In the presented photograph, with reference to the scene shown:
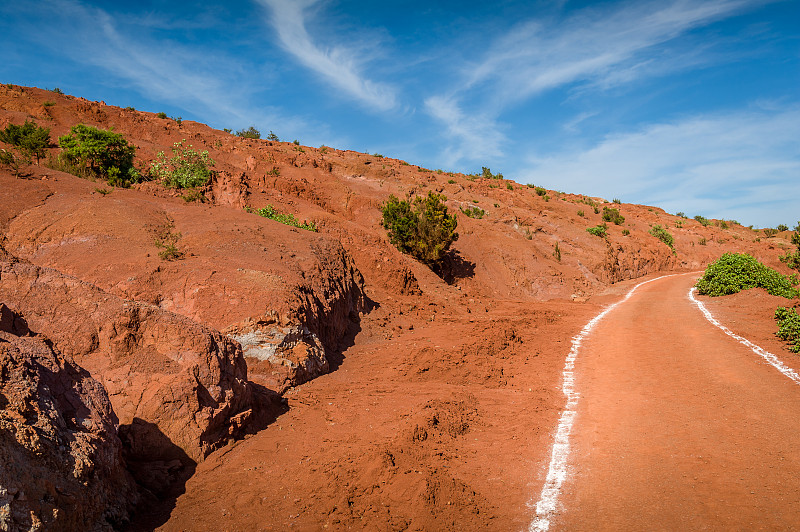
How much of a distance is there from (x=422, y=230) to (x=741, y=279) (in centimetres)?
1332

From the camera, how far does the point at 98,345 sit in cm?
528

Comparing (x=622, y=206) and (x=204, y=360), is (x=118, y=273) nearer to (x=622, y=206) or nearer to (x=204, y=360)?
(x=204, y=360)

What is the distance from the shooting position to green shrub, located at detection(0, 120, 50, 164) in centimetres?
1622

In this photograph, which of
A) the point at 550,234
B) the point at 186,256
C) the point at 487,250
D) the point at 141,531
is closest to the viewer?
the point at 141,531

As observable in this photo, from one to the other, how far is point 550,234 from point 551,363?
21968 mm

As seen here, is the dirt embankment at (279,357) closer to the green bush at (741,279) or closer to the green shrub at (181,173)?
the green shrub at (181,173)

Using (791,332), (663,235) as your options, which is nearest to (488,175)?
(663,235)

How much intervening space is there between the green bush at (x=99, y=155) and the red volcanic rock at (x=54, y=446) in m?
13.9

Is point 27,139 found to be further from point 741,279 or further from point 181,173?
point 741,279

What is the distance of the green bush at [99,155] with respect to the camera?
627 inches

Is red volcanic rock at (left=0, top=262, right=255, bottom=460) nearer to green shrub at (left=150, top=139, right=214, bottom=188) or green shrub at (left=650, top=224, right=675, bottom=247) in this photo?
green shrub at (left=150, top=139, right=214, bottom=188)

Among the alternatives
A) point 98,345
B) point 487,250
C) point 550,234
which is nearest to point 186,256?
point 98,345

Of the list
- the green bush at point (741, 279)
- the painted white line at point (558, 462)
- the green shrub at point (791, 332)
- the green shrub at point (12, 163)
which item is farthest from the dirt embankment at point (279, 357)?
the green bush at point (741, 279)

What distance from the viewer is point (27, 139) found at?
1630 centimetres
